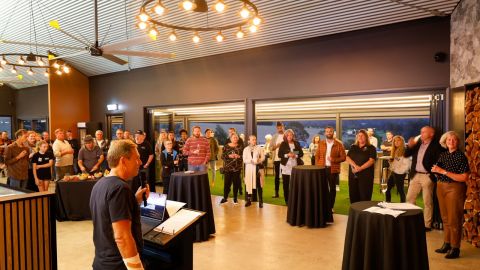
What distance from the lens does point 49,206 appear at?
317cm

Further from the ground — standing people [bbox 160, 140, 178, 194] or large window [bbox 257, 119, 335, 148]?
large window [bbox 257, 119, 335, 148]

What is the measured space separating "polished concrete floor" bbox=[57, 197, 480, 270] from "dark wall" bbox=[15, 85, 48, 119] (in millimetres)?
9890

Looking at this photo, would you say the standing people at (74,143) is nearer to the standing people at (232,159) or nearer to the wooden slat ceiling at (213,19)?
the wooden slat ceiling at (213,19)

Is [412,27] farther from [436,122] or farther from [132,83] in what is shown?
[132,83]

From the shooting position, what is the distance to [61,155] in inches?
291

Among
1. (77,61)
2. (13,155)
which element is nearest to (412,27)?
(13,155)

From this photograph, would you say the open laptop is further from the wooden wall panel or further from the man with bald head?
the wooden wall panel

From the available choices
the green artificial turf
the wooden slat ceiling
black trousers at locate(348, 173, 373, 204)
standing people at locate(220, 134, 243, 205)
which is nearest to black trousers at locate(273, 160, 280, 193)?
the green artificial turf

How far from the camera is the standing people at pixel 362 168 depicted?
5.77 m

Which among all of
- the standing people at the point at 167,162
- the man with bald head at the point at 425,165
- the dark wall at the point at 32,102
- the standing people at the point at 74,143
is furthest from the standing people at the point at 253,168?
the dark wall at the point at 32,102

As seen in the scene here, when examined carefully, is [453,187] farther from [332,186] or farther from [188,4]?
[188,4]

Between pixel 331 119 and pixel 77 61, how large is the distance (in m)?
8.10

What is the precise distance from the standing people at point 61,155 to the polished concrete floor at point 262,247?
188 cm

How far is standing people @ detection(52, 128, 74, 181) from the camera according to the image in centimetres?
742
